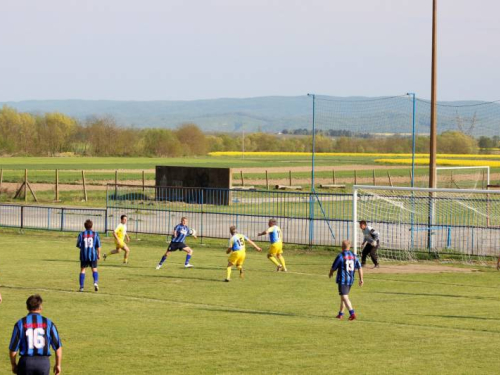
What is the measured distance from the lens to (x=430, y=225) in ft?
106

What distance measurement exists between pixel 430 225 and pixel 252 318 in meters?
14.3

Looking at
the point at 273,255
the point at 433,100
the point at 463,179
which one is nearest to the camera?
the point at 273,255

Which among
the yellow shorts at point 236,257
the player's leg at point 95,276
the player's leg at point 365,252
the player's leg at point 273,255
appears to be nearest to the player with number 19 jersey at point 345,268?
the yellow shorts at point 236,257

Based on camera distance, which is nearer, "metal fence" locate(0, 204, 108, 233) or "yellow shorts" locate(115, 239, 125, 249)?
"yellow shorts" locate(115, 239, 125, 249)

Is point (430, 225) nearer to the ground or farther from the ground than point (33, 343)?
nearer to the ground

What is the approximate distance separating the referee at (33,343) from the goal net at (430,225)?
21.0 m

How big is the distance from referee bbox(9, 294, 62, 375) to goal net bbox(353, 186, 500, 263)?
69.0 ft

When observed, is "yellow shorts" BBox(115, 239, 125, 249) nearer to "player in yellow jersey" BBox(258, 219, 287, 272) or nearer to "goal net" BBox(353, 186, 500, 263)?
"player in yellow jersey" BBox(258, 219, 287, 272)

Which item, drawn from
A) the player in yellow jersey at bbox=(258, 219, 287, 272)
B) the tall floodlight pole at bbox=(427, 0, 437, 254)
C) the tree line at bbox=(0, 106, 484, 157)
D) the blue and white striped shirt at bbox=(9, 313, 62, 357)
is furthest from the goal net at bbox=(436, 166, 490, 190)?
the blue and white striped shirt at bbox=(9, 313, 62, 357)

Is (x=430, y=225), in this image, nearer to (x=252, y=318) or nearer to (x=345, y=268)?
(x=345, y=268)

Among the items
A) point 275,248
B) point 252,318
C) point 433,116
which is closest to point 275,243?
point 275,248

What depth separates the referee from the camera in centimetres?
1109

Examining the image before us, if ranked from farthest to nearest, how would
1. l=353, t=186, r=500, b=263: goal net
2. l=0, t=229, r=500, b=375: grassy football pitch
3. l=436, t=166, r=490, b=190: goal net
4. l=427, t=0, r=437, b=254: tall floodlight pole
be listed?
1. l=436, t=166, r=490, b=190: goal net
2. l=427, t=0, r=437, b=254: tall floodlight pole
3. l=353, t=186, r=500, b=263: goal net
4. l=0, t=229, r=500, b=375: grassy football pitch

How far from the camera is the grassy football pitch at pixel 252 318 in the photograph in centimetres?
1520
